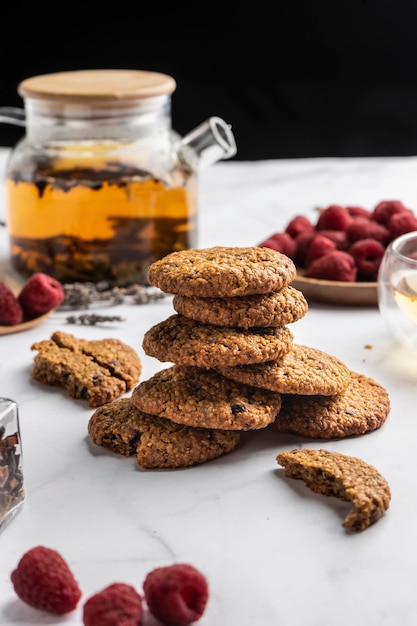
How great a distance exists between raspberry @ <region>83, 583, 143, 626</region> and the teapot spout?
3.54 ft

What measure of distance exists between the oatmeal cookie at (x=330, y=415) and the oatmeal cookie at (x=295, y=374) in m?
0.03

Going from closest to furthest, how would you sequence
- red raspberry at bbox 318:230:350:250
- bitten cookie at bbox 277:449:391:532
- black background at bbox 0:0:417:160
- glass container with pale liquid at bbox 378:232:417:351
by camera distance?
bitten cookie at bbox 277:449:391:532
glass container with pale liquid at bbox 378:232:417:351
red raspberry at bbox 318:230:350:250
black background at bbox 0:0:417:160

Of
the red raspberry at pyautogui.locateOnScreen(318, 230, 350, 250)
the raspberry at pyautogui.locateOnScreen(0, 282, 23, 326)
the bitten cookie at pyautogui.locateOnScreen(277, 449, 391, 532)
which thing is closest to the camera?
the bitten cookie at pyautogui.locateOnScreen(277, 449, 391, 532)

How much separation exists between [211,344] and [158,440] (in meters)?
0.13

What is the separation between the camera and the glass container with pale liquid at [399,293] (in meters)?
1.50

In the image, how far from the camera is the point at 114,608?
0.90 meters

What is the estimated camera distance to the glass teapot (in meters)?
1.71

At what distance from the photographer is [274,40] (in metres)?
2.74

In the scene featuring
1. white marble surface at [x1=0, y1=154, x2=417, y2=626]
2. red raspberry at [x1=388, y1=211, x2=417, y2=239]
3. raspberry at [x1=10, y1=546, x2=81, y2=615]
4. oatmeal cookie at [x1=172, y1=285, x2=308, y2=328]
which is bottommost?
white marble surface at [x1=0, y1=154, x2=417, y2=626]

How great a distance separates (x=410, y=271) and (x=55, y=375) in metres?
0.55

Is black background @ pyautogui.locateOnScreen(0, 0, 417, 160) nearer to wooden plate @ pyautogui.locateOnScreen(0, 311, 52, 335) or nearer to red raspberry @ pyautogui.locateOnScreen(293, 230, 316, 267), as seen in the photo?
red raspberry @ pyautogui.locateOnScreen(293, 230, 316, 267)

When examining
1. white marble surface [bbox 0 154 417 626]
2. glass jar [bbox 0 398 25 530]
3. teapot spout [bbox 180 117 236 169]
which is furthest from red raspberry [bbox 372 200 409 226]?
glass jar [bbox 0 398 25 530]

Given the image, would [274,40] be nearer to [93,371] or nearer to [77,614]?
[93,371]

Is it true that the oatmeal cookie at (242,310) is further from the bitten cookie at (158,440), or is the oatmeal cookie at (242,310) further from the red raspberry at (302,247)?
the red raspberry at (302,247)
